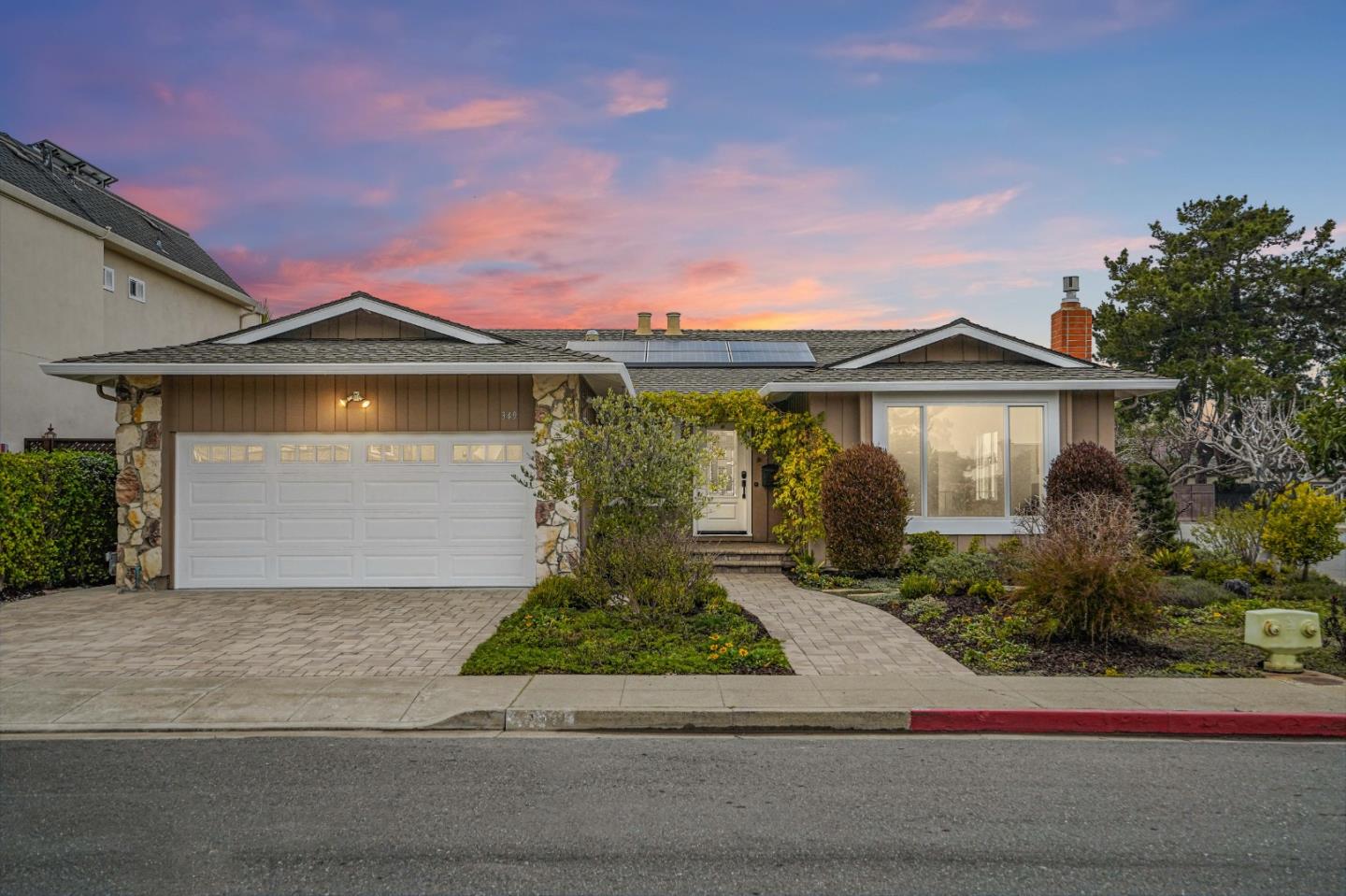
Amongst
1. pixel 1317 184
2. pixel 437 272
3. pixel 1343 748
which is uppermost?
pixel 1317 184

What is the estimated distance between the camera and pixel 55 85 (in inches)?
556

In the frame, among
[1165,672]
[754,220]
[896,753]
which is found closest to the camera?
[896,753]

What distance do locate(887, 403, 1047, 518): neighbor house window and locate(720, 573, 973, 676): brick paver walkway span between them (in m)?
3.29

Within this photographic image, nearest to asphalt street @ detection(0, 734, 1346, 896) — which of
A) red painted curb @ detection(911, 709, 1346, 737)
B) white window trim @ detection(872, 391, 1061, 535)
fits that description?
red painted curb @ detection(911, 709, 1346, 737)

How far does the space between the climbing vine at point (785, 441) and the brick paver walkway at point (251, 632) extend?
4.70 m

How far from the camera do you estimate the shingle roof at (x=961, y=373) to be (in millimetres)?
13430

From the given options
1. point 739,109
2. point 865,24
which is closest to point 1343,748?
point 865,24

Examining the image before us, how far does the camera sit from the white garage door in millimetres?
11922

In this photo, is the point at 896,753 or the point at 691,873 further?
the point at 896,753

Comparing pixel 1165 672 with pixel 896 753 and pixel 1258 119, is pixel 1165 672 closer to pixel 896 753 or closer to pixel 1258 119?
pixel 896 753

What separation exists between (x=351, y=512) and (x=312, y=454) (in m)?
1.00

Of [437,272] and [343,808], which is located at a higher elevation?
[437,272]

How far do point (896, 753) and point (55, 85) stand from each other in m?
16.8

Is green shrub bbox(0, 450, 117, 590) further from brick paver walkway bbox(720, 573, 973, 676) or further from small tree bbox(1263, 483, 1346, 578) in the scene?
small tree bbox(1263, 483, 1346, 578)
